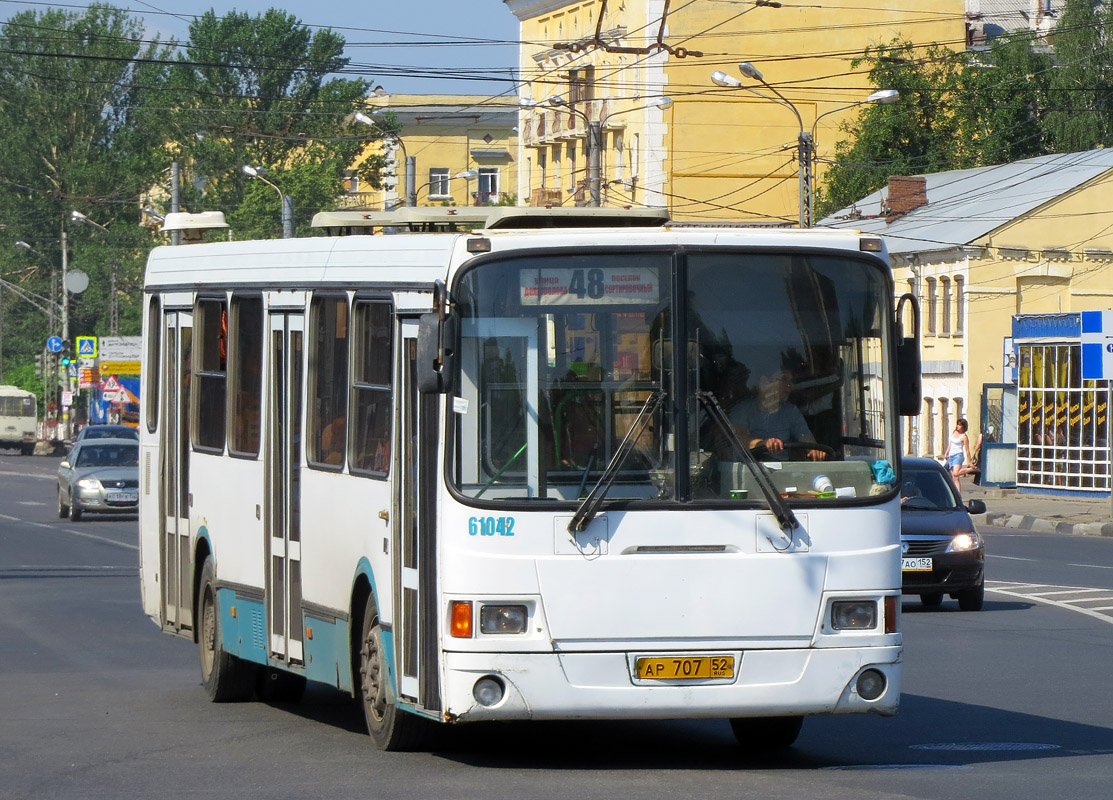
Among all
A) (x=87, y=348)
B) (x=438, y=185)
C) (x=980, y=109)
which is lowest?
(x=87, y=348)

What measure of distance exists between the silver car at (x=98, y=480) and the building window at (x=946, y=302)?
24.8 metres

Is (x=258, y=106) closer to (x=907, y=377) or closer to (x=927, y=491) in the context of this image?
(x=927, y=491)

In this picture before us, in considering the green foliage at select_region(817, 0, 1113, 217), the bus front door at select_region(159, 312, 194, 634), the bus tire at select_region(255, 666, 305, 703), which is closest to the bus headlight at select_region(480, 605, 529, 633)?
the bus tire at select_region(255, 666, 305, 703)

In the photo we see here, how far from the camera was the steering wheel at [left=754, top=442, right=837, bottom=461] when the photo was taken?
30.7ft

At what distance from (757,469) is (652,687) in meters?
1.03

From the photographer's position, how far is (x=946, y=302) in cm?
5462

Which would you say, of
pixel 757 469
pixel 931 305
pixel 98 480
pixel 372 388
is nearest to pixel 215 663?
pixel 372 388

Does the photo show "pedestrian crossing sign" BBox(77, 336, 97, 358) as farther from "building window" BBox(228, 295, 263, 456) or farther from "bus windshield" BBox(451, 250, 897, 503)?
"bus windshield" BBox(451, 250, 897, 503)

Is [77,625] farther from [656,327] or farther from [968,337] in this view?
[968,337]

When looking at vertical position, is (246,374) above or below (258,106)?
below

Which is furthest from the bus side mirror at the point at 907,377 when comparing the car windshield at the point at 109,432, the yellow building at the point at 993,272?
the yellow building at the point at 993,272

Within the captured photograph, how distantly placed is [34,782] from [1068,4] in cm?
6511

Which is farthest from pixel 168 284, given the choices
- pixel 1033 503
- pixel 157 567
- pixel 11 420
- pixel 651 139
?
pixel 11 420

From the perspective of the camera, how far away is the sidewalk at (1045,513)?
3497cm
